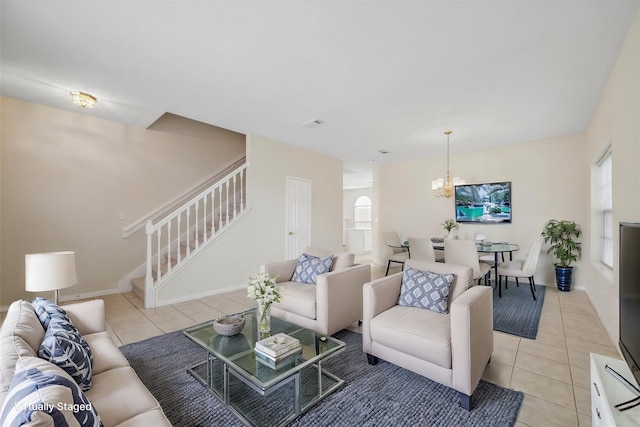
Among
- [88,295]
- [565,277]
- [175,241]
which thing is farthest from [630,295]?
[88,295]

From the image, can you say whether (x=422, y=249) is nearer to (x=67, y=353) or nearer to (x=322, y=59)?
(x=322, y=59)

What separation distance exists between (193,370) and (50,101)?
397 centimetres

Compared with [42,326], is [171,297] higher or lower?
lower

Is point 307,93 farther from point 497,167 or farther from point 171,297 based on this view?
point 497,167

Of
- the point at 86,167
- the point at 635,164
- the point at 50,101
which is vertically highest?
the point at 50,101

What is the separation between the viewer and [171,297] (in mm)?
3932

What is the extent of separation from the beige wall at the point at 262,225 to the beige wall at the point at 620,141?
4459 millimetres

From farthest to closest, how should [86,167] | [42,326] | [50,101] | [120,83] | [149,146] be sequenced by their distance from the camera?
1. [149,146]
2. [86,167]
3. [50,101]
4. [120,83]
5. [42,326]

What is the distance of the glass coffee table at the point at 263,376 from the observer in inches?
66.1

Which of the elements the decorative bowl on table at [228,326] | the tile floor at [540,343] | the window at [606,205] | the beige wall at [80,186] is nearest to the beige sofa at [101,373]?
the decorative bowl on table at [228,326]

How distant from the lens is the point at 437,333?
6.28 feet

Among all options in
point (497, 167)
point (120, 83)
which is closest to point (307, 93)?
point (120, 83)

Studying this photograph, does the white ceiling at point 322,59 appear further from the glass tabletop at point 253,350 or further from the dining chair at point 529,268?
the glass tabletop at point 253,350

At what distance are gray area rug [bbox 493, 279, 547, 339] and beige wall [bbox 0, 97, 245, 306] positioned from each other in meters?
5.39
